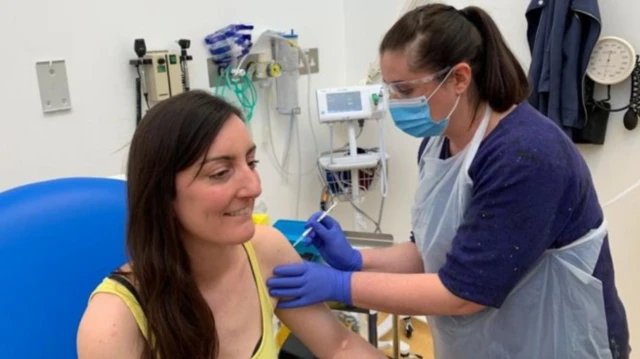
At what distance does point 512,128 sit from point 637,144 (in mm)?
1472

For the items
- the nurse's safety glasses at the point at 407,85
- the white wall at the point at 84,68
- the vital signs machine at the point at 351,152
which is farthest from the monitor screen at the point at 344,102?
the nurse's safety glasses at the point at 407,85

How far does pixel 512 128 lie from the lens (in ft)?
3.69

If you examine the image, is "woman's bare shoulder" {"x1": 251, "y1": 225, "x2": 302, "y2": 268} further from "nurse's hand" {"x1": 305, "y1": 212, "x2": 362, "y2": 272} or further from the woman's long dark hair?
the woman's long dark hair

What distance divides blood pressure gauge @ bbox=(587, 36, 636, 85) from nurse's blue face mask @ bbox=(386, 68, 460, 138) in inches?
49.9

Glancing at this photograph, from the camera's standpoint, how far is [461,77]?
120 centimetres

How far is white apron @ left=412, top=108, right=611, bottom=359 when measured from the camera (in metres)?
1.18

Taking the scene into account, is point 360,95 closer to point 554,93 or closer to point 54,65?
point 554,93

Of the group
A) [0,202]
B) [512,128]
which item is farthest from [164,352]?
[512,128]

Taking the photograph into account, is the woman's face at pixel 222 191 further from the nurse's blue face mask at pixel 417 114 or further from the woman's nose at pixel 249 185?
the nurse's blue face mask at pixel 417 114

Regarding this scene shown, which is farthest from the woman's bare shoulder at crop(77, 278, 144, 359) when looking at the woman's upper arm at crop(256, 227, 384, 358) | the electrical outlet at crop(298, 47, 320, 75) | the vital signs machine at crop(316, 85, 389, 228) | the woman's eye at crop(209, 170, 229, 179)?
the electrical outlet at crop(298, 47, 320, 75)

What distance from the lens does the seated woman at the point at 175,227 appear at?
978 mm

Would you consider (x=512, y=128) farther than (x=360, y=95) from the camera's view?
No

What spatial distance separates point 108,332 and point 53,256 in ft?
0.65

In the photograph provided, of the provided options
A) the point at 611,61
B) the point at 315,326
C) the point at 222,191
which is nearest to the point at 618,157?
the point at 611,61
